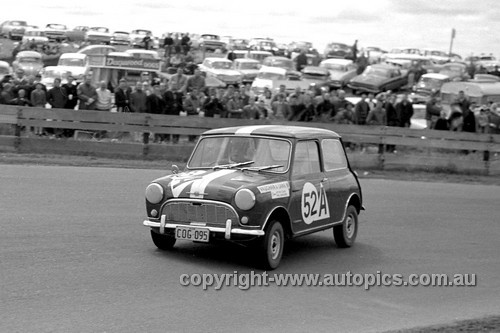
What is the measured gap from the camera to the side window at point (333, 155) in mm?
11570

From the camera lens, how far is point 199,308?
818 centimetres

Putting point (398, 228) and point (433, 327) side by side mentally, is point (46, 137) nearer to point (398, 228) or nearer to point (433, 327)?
point (398, 228)

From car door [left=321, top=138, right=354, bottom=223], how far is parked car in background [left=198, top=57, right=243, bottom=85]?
31717mm

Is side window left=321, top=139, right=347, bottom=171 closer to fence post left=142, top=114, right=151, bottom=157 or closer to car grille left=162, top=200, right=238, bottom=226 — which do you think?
car grille left=162, top=200, right=238, bottom=226

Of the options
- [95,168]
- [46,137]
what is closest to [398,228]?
[95,168]

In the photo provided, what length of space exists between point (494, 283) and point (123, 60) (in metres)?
22.0

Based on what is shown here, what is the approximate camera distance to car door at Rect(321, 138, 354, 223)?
11406 millimetres

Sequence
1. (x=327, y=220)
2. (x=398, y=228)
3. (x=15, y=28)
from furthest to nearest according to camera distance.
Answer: (x=15, y=28)
(x=398, y=228)
(x=327, y=220)

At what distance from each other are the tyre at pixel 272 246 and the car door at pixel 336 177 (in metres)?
1.42

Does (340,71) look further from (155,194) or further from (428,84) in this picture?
(155,194)

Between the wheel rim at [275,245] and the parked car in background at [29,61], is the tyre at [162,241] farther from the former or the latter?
the parked car in background at [29,61]

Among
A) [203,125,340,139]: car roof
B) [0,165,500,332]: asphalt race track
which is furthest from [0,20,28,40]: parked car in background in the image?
[203,125,340,139]: car roof

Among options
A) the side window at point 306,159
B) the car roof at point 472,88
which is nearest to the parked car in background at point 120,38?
the car roof at point 472,88

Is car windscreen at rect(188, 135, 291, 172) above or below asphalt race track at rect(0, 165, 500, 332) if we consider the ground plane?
above
